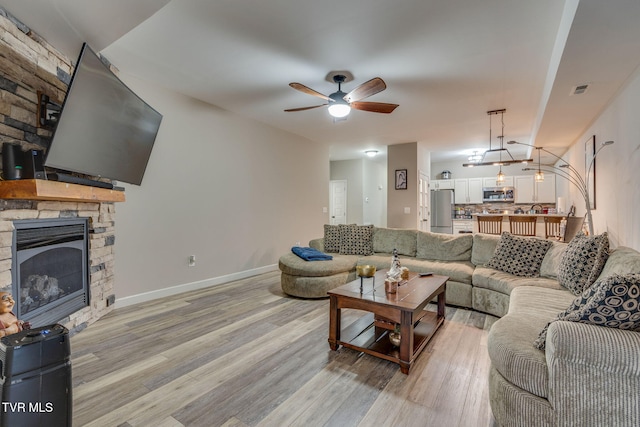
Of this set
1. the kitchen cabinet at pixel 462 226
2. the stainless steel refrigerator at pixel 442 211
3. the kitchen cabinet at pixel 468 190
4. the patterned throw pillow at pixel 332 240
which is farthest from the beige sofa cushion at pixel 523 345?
the kitchen cabinet at pixel 468 190

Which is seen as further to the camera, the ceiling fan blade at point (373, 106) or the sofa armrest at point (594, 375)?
the ceiling fan blade at point (373, 106)

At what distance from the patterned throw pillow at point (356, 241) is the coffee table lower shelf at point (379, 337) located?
1639 millimetres

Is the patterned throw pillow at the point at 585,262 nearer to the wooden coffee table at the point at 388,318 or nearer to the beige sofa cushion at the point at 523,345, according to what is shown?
the beige sofa cushion at the point at 523,345

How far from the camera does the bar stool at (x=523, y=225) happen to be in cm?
471

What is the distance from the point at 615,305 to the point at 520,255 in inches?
89.2

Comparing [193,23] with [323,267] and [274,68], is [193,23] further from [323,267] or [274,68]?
[323,267]

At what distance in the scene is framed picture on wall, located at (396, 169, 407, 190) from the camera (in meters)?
6.40

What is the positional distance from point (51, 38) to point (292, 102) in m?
2.46

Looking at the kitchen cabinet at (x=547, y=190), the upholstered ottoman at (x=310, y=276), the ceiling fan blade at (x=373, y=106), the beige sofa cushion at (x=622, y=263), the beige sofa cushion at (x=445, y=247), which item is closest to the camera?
the beige sofa cushion at (x=622, y=263)

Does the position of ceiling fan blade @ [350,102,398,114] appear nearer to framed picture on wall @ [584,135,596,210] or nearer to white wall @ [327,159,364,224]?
framed picture on wall @ [584,135,596,210]

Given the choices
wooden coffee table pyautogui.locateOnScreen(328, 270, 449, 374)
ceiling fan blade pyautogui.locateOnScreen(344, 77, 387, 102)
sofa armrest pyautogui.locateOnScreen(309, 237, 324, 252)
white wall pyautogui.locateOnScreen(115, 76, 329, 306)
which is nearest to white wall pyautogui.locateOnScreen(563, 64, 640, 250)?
wooden coffee table pyautogui.locateOnScreen(328, 270, 449, 374)

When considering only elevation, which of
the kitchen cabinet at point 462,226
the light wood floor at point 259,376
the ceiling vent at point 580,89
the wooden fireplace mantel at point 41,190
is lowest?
the light wood floor at point 259,376

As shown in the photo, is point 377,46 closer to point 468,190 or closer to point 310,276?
point 310,276

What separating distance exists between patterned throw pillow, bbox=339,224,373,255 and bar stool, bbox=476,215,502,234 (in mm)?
1966
